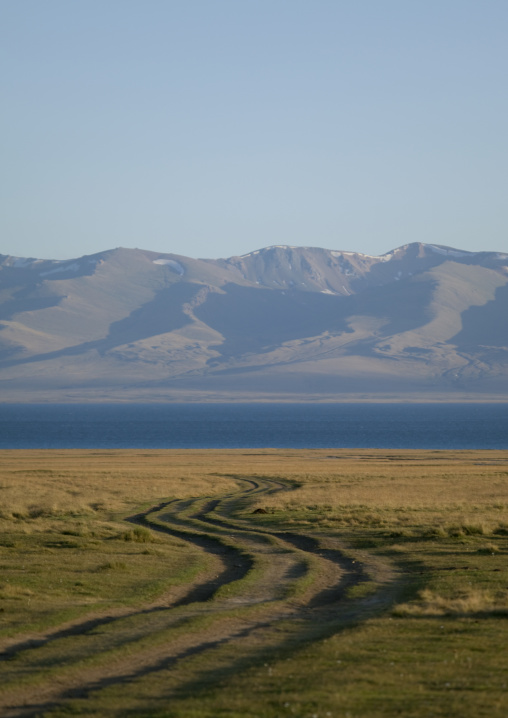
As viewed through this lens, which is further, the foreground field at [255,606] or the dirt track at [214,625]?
the dirt track at [214,625]

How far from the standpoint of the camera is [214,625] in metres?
17.0

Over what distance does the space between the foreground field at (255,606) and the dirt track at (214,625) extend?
2.4 inches

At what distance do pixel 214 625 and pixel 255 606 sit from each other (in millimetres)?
2267

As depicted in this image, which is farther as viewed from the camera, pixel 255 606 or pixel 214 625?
pixel 255 606

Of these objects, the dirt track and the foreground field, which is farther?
the dirt track

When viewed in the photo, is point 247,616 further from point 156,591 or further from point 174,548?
point 174,548

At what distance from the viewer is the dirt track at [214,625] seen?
1312 centimetres

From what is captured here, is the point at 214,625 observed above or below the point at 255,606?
above

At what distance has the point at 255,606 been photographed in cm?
1916

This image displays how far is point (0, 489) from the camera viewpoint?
4972 centimetres

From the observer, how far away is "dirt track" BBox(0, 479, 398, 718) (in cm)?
1312

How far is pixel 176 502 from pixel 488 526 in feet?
64.4

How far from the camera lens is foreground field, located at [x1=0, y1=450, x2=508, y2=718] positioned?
12.0 meters

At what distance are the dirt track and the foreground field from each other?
60mm
